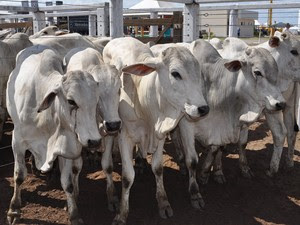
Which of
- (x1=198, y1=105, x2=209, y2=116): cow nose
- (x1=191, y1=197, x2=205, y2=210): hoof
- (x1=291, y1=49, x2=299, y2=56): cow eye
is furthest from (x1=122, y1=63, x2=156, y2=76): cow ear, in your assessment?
(x1=291, y1=49, x2=299, y2=56): cow eye

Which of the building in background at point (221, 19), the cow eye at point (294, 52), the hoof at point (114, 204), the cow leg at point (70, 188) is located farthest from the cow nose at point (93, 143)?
the building in background at point (221, 19)

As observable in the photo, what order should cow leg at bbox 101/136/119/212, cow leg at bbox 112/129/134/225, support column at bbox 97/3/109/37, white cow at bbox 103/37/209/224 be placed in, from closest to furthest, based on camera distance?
white cow at bbox 103/37/209/224 < cow leg at bbox 112/129/134/225 < cow leg at bbox 101/136/119/212 < support column at bbox 97/3/109/37

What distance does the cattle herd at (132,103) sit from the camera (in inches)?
133

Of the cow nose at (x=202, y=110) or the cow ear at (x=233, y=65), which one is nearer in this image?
the cow nose at (x=202, y=110)

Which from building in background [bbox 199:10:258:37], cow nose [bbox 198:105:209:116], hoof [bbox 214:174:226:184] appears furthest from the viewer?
building in background [bbox 199:10:258:37]

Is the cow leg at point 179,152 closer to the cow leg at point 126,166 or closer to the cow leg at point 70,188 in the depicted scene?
the cow leg at point 126,166

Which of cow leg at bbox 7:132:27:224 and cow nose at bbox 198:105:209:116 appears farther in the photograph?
cow leg at bbox 7:132:27:224

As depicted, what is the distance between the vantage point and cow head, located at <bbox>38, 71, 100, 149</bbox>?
3.15 meters

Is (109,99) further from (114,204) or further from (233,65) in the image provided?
(233,65)

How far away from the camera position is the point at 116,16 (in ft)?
16.9

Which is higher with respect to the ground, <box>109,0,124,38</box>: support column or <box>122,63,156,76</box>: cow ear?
<box>109,0,124,38</box>: support column

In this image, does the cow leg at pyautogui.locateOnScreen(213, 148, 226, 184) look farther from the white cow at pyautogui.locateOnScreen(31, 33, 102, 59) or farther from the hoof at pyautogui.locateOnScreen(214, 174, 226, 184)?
the white cow at pyautogui.locateOnScreen(31, 33, 102, 59)

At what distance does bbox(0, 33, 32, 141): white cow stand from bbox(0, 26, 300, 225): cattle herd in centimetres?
2

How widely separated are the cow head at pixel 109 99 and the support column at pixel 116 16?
175cm
